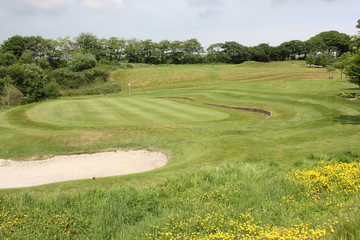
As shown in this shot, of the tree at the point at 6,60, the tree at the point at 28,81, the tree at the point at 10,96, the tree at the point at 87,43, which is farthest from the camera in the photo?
the tree at the point at 87,43

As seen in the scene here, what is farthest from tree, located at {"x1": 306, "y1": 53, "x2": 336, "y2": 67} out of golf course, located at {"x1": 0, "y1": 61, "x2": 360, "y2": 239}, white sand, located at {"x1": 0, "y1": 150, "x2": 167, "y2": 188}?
white sand, located at {"x1": 0, "y1": 150, "x2": 167, "y2": 188}

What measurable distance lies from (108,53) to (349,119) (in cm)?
12100

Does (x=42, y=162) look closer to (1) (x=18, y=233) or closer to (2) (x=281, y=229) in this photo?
(1) (x=18, y=233)

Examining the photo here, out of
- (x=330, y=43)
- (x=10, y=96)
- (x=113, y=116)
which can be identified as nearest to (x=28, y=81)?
(x=10, y=96)

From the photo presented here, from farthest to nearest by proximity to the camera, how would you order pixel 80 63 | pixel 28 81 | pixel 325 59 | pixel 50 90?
pixel 325 59 → pixel 80 63 → pixel 28 81 → pixel 50 90

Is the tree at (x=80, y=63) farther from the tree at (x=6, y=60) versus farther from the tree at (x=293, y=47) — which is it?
the tree at (x=293, y=47)

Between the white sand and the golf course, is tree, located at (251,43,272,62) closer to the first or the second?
the golf course

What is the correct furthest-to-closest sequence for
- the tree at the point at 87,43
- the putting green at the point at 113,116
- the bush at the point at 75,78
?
the tree at the point at 87,43 → the bush at the point at 75,78 → the putting green at the point at 113,116

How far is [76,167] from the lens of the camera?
16.1 meters

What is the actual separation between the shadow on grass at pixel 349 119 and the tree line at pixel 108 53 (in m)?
58.6

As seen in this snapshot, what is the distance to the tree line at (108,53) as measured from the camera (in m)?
80.4

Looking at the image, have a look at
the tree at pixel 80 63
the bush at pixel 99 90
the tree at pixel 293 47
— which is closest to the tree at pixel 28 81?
the bush at pixel 99 90

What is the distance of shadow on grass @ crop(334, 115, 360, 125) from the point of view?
2110cm

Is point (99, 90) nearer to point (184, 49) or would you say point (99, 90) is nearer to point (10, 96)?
point (10, 96)
